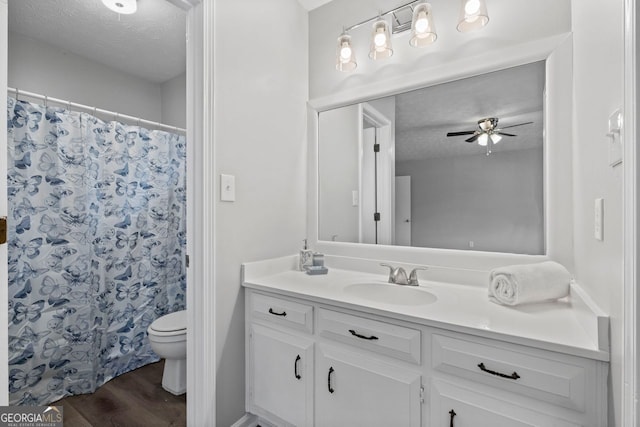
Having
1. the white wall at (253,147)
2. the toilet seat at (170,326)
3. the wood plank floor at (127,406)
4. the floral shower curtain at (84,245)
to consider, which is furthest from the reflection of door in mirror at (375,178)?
the floral shower curtain at (84,245)

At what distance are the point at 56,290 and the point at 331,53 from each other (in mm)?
2306

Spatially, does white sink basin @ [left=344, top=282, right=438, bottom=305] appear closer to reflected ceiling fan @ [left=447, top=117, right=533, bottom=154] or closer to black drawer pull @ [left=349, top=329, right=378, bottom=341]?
black drawer pull @ [left=349, top=329, right=378, bottom=341]

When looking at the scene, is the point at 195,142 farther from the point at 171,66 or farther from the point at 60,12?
the point at 171,66

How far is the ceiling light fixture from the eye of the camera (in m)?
1.39

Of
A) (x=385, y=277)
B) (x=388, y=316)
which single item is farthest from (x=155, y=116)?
(x=388, y=316)

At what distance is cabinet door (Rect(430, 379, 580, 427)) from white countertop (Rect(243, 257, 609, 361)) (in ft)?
0.65

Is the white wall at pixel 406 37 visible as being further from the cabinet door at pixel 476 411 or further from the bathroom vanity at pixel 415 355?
the cabinet door at pixel 476 411

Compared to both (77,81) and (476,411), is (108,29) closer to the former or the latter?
(77,81)

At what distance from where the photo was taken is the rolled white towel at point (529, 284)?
3.68 feet

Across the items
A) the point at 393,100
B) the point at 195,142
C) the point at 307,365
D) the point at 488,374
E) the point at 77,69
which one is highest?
the point at 77,69

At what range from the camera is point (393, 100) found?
175 centimetres

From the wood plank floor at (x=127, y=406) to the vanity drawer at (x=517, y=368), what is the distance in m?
1.52

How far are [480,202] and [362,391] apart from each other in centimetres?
100
